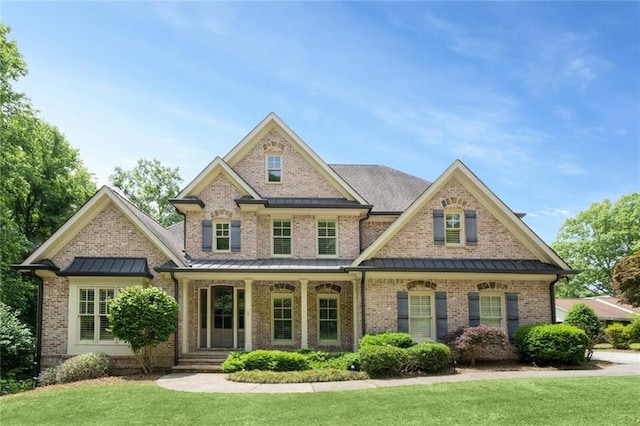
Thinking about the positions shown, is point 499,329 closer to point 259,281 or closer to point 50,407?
point 259,281

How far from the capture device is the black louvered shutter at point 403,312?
679 inches

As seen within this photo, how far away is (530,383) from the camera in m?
12.4

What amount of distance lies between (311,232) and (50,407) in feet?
35.9

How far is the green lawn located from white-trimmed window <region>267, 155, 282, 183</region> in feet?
32.2

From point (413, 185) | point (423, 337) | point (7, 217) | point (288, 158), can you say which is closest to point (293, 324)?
point (423, 337)

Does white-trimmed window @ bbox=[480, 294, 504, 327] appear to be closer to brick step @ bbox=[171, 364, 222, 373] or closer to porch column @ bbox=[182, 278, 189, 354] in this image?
brick step @ bbox=[171, 364, 222, 373]

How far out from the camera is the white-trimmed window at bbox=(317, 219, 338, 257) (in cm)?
1974

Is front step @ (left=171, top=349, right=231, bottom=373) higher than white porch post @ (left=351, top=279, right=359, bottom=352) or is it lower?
lower

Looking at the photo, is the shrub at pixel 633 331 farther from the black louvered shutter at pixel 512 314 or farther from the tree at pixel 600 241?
the tree at pixel 600 241

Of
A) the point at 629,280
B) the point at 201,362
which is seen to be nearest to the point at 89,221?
the point at 201,362

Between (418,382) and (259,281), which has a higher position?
(259,281)

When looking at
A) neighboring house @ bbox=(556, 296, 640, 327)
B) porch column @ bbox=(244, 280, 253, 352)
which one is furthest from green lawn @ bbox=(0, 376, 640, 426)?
neighboring house @ bbox=(556, 296, 640, 327)

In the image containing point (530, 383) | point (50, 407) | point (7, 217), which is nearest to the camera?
point (50, 407)

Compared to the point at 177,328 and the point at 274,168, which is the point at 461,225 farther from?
the point at 177,328
